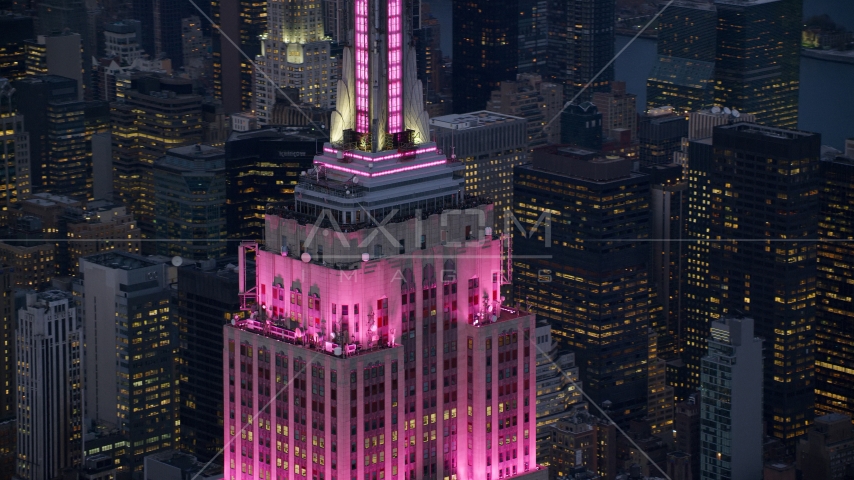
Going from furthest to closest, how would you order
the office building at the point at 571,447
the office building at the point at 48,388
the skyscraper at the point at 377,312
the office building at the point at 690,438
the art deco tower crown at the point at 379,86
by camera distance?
the office building at the point at 690,438
the office building at the point at 571,447
the office building at the point at 48,388
the art deco tower crown at the point at 379,86
the skyscraper at the point at 377,312

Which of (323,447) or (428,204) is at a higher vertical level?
(428,204)

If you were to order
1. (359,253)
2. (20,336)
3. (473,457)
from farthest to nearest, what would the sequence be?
(20,336)
(473,457)
(359,253)

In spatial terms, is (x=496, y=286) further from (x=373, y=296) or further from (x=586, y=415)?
(x=586, y=415)

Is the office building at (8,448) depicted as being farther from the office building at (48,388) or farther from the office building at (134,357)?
the office building at (134,357)

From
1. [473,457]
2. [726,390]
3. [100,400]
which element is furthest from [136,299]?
[473,457]

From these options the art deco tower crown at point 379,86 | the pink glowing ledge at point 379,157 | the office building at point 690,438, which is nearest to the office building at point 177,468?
the office building at point 690,438

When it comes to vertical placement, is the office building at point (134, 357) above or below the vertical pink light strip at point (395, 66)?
below
